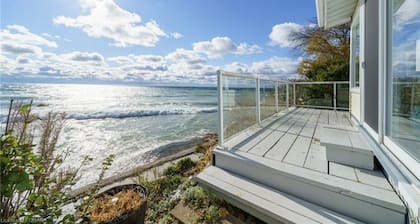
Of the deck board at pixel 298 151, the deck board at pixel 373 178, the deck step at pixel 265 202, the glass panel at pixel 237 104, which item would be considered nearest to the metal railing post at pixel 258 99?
the glass panel at pixel 237 104

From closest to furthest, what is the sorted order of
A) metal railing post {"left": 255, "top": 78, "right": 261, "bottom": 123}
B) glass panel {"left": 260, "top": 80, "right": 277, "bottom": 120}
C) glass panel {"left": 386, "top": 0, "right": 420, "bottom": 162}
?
1. glass panel {"left": 386, "top": 0, "right": 420, "bottom": 162}
2. metal railing post {"left": 255, "top": 78, "right": 261, "bottom": 123}
3. glass panel {"left": 260, "top": 80, "right": 277, "bottom": 120}

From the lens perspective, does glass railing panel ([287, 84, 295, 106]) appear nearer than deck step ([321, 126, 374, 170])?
No

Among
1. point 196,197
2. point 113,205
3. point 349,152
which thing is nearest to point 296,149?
point 349,152

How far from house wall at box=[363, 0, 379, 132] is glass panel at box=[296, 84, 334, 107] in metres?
3.56

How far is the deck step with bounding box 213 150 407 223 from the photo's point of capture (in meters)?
1.21

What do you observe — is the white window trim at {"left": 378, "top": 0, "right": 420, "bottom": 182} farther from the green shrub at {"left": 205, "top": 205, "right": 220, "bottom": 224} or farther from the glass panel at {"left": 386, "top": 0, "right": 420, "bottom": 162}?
the green shrub at {"left": 205, "top": 205, "right": 220, "bottom": 224}

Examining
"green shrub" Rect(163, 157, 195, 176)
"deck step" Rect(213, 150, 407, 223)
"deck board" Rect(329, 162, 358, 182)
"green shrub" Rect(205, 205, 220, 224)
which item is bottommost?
"green shrub" Rect(163, 157, 195, 176)

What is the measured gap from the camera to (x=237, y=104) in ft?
8.82

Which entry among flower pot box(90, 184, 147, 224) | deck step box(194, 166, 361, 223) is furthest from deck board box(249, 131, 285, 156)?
flower pot box(90, 184, 147, 224)

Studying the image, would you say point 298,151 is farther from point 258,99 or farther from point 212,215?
point 258,99

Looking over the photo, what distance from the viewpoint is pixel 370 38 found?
86.7 inches

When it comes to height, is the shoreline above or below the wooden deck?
below

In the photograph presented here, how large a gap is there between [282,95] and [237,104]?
278 cm

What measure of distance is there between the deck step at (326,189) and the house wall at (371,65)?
100cm
